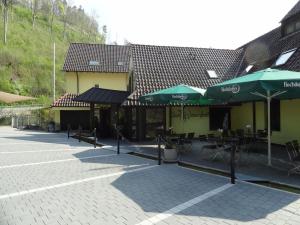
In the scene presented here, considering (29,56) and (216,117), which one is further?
(29,56)

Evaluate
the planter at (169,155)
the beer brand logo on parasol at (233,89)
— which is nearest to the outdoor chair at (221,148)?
the planter at (169,155)

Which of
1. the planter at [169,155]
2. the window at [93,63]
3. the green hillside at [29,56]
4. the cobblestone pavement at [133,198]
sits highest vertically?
the green hillside at [29,56]

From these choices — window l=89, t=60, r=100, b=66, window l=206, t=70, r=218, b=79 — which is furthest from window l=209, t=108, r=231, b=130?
window l=89, t=60, r=100, b=66

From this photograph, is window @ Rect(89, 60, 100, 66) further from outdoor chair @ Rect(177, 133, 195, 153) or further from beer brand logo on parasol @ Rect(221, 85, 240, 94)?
beer brand logo on parasol @ Rect(221, 85, 240, 94)

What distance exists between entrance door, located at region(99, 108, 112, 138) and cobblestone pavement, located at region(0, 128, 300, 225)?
10.5 m

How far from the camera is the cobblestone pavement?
5.50m

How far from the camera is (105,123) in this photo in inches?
849

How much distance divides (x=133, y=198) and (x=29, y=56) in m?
55.9

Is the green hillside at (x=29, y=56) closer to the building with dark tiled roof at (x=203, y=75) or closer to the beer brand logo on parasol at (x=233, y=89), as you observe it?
the building with dark tiled roof at (x=203, y=75)

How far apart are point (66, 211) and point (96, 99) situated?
13.1m

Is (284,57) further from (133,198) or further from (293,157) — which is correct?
(133,198)

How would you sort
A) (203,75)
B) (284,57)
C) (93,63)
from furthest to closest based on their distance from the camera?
(93,63) → (203,75) → (284,57)

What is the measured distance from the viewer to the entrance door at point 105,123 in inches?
Result: 821

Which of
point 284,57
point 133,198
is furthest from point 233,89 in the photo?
point 284,57
